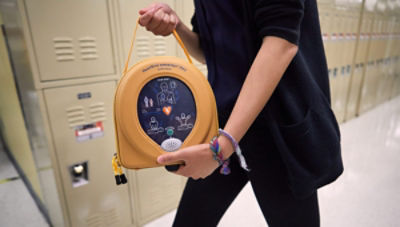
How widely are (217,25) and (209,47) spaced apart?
79 mm

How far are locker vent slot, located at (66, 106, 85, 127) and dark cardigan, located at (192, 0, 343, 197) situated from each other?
910mm

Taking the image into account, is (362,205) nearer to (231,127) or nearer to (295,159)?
(295,159)

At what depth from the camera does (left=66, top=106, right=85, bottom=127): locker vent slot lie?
1.28m

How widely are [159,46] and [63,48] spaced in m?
0.55

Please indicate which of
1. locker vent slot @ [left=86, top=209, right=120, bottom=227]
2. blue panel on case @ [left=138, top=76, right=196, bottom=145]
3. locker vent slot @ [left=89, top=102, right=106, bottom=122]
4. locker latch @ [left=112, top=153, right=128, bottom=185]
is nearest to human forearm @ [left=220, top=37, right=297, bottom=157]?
blue panel on case @ [left=138, top=76, right=196, bottom=145]

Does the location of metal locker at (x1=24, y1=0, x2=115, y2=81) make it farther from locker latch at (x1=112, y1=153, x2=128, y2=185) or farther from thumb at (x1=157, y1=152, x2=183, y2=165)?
thumb at (x1=157, y1=152, x2=183, y2=165)

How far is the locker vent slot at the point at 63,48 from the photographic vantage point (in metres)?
1.18

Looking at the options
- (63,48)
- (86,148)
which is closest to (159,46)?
(63,48)

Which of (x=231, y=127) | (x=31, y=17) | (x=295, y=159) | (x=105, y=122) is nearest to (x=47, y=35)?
(x=31, y=17)

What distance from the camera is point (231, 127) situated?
1.84ft

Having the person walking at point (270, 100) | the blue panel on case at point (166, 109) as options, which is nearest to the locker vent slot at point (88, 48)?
the person walking at point (270, 100)

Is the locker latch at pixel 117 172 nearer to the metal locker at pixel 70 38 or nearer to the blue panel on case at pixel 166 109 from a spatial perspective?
the blue panel on case at pixel 166 109

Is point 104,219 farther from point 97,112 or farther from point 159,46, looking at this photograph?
point 159,46

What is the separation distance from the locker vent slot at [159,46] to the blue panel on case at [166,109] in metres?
1.00
